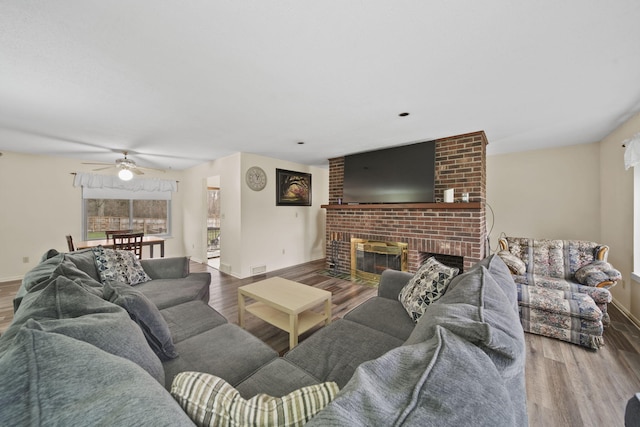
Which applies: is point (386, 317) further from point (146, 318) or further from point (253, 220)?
point (253, 220)

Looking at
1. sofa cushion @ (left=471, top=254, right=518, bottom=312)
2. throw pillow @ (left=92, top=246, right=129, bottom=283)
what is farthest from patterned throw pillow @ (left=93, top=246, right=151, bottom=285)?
sofa cushion @ (left=471, top=254, right=518, bottom=312)

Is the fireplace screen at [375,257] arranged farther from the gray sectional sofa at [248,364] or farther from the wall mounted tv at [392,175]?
the gray sectional sofa at [248,364]

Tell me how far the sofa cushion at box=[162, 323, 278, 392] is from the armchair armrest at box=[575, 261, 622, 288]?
3088mm

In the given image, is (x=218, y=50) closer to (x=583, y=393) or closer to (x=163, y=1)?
(x=163, y=1)

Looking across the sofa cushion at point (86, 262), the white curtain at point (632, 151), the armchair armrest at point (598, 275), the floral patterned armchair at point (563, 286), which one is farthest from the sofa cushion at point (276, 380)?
the white curtain at point (632, 151)

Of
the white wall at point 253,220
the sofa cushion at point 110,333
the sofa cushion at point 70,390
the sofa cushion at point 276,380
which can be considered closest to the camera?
the sofa cushion at point 70,390

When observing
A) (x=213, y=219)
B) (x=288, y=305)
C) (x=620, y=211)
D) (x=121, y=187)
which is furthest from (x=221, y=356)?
(x=213, y=219)

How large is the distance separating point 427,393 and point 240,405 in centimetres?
47

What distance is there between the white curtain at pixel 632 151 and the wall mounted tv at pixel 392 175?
1745 mm

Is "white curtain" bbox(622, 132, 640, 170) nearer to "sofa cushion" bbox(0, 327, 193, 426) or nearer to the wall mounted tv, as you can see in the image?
the wall mounted tv

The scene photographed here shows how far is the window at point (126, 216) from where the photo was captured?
15.2 feet

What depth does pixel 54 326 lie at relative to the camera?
0.70 m

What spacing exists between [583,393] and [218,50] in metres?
3.21

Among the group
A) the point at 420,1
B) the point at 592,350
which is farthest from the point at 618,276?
the point at 420,1
